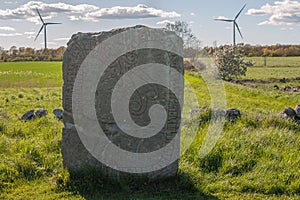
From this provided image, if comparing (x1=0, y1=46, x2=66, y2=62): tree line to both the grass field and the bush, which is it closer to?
the bush

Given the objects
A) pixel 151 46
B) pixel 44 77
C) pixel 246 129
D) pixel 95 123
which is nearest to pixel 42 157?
pixel 95 123

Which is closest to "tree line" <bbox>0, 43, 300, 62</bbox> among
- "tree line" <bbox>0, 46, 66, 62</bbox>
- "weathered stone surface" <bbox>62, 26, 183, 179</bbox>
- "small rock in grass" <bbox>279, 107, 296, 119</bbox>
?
"tree line" <bbox>0, 46, 66, 62</bbox>

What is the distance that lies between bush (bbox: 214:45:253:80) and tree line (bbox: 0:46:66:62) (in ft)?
90.3

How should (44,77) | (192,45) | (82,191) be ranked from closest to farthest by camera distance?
(82,191) → (44,77) → (192,45)

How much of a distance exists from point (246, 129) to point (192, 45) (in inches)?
1160

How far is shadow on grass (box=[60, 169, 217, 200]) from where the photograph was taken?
588cm

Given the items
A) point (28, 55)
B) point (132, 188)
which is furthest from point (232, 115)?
point (28, 55)

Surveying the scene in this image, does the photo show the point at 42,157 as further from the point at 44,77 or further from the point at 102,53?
the point at 44,77

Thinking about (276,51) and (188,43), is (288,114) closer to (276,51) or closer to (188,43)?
(188,43)

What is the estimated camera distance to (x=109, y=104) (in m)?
6.23

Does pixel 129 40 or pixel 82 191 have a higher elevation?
pixel 129 40

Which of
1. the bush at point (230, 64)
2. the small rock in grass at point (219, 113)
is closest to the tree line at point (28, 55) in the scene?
the bush at point (230, 64)

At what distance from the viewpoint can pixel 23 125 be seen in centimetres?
961

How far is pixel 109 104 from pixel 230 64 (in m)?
22.6
